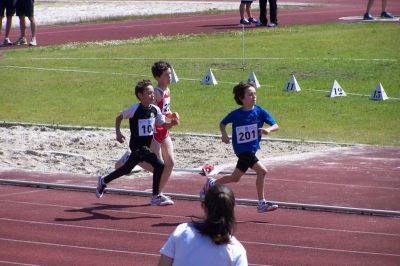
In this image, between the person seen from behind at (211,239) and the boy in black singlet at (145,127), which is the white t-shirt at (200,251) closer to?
the person seen from behind at (211,239)

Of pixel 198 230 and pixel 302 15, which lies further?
pixel 302 15

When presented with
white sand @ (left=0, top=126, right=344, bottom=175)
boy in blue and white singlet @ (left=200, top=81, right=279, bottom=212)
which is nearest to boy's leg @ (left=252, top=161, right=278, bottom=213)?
boy in blue and white singlet @ (left=200, top=81, right=279, bottom=212)

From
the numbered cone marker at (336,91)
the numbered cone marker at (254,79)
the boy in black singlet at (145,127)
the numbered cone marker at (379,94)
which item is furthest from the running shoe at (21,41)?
the boy in black singlet at (145,127)

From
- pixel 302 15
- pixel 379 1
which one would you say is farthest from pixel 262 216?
pixel 379 1

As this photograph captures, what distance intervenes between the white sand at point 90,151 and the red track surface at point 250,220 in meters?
0.57

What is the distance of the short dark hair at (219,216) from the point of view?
6.54 metres

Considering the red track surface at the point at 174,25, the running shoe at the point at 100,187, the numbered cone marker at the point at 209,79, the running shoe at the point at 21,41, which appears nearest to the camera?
the running shoe at the point at 100,187

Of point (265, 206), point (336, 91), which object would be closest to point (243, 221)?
point (265, 206)

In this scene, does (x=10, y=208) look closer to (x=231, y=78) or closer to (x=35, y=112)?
(x=35, y=112)

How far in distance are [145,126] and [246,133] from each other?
1.29 metres

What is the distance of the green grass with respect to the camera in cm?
2141

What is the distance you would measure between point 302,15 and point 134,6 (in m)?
9.79

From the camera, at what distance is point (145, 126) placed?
44.5ft

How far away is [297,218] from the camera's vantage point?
42.8 ft
